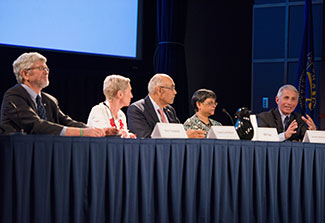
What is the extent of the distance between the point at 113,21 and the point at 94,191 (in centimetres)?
275

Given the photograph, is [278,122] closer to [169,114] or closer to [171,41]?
[169,114]

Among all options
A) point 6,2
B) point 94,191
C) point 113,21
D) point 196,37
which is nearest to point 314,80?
point 196,37

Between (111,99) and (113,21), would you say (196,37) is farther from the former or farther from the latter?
(111,99)

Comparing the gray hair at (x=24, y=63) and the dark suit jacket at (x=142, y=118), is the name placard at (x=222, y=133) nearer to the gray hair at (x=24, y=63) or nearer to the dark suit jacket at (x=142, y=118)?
the dark suit jacket at (x=142, y=118)

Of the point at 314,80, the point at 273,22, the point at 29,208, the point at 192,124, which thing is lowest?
the point at 29,208

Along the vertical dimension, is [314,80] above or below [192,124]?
above

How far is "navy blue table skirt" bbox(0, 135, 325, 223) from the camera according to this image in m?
1.85

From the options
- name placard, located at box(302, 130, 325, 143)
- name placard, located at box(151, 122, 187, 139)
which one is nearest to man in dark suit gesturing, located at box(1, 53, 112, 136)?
name placard, located at box(151, 122, 187, 139)

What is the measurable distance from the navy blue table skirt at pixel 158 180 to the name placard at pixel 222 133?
167mm

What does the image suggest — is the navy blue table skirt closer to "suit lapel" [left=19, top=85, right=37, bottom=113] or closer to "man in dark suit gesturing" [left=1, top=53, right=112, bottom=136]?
"man in dark suit gesturing" [left=1, top=53, right=112, bottom=136]

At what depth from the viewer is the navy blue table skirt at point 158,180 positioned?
1.85m

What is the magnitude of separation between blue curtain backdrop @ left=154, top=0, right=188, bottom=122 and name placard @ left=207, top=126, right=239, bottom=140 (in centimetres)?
202

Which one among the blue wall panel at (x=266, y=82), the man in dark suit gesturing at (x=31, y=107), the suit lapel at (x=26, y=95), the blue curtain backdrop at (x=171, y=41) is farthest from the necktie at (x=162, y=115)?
the blue wall panel at (x=266, y=82)

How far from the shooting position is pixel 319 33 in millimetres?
5367
